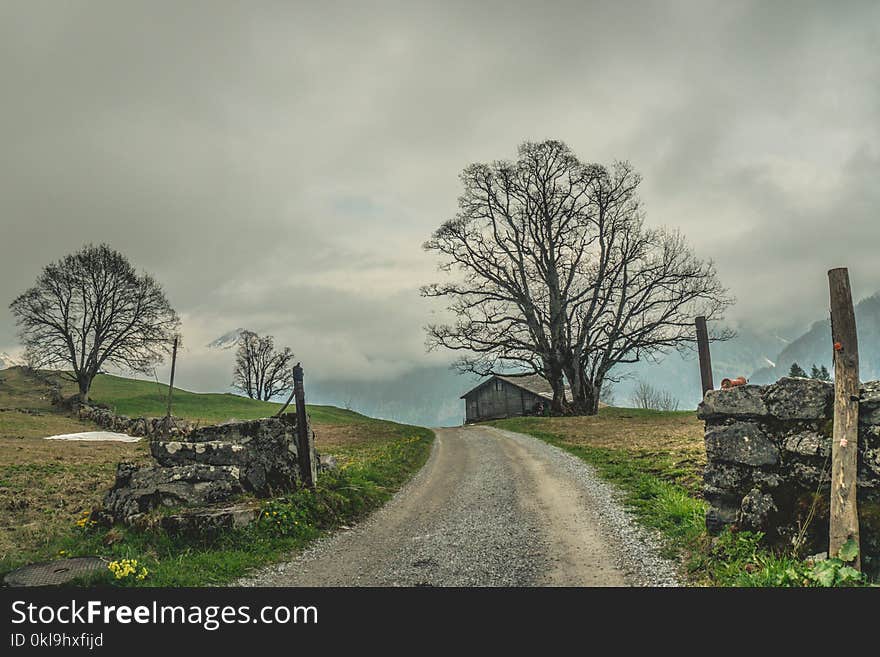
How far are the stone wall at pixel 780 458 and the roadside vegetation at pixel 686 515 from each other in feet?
1.42

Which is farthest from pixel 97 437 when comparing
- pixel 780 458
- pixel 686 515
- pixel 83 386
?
pixel 780 458

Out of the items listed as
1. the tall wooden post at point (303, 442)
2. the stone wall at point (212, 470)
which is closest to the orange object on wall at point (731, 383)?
the tall wooden post at point (303, 442)

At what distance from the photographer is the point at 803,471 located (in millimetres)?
7422

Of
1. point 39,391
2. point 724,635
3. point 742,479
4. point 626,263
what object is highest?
point 626,263

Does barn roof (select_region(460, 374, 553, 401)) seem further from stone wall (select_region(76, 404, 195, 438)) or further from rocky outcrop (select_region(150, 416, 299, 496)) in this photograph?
rocky outcrop (select_region(150, 416, 299, 496))

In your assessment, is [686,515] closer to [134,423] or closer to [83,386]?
[134,423]

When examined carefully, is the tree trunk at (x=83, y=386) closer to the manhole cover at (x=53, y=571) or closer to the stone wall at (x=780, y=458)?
the manhole cover at (x=53, y=571)

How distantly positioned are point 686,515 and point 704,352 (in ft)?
25.6

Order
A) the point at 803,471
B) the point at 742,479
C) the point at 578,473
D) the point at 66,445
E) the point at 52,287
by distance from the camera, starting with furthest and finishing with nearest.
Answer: the point at 52,287
the point at 66,445
the point at 578,473
the point at 742,479
the point at 803,471

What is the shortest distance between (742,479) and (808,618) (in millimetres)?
2692

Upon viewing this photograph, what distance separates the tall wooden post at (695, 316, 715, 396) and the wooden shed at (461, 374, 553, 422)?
45.0m

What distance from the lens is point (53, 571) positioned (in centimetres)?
798

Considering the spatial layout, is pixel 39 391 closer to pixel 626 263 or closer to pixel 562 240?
pixel 562 240

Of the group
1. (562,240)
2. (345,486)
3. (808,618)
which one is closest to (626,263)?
(562,240)
